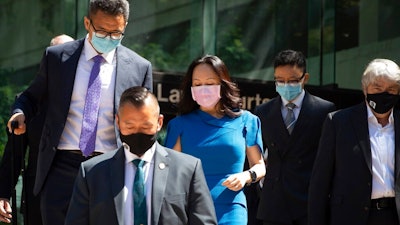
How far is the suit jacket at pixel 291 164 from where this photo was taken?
891 cm

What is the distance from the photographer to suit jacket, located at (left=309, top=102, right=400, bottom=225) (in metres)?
7.74

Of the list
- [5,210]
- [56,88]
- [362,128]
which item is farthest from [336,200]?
[5,210]

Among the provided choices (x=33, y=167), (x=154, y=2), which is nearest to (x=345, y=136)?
(x=33, y=167)

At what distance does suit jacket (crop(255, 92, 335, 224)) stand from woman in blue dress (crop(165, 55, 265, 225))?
133 centimetres

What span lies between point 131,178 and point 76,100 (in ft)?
4.61

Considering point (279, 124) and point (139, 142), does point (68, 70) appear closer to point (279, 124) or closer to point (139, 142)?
point (139, 142)

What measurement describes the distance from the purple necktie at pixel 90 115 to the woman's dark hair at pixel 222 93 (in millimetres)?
770

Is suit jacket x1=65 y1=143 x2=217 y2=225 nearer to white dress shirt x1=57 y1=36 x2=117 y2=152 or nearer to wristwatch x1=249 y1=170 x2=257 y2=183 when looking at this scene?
white dress shirt x1=57 y1=36 x2=117 y2=152

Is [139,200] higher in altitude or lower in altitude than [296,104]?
lower

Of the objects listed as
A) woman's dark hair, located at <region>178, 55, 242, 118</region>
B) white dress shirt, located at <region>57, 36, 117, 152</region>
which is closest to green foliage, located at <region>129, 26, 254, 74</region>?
woman's dark hair, located at <region>178, 55, 242, 118</region>

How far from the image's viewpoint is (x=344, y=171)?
7867 mm

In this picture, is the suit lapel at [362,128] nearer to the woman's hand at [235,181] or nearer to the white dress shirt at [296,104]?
the woman's hand at [235,181]

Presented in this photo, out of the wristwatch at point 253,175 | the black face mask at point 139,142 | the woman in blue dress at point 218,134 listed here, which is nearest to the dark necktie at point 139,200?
the black face mask at point 139,142

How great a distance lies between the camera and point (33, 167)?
26.9ft
